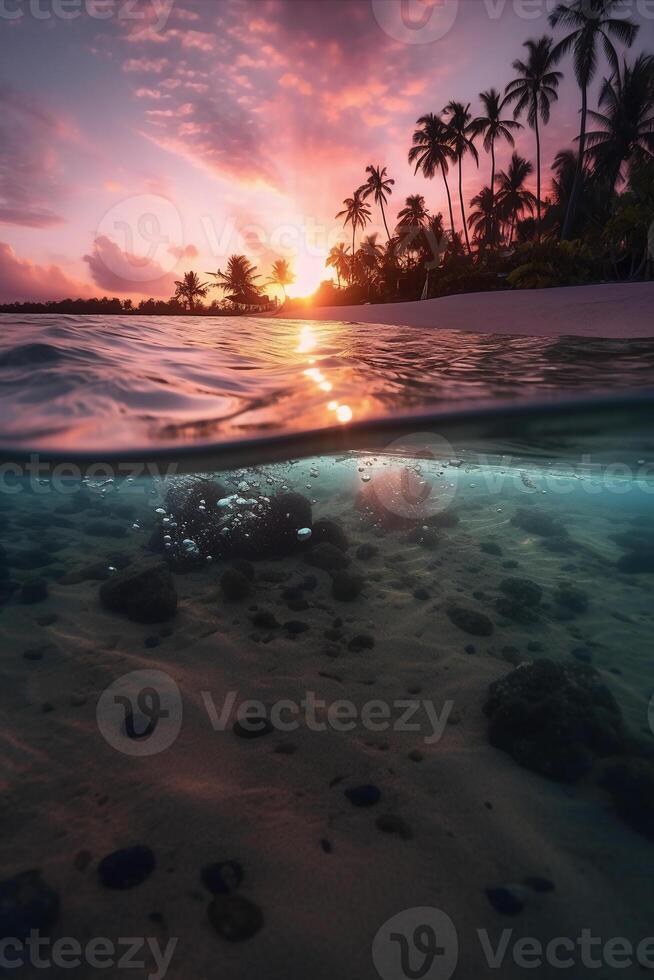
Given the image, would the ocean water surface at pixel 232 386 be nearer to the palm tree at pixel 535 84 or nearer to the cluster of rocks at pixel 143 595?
the cluster of rocks at pixel 143 595

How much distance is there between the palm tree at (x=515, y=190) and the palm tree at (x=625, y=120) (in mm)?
12275

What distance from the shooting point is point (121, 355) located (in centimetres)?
674

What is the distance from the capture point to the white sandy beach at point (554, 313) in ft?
36.8

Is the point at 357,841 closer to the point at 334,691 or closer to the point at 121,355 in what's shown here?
the point at 334,691

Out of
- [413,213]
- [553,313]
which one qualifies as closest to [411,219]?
[413,213]

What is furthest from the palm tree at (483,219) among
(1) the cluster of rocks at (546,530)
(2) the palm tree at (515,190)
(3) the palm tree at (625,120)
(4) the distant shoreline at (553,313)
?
(1) the cluster of rocks at (546,530)

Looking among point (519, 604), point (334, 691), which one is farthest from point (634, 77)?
point (334, 691)

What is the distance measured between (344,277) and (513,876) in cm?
6695

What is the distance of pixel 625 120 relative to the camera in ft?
117

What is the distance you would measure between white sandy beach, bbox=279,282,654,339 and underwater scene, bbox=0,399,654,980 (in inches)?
151

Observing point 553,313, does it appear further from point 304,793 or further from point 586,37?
point 586,37

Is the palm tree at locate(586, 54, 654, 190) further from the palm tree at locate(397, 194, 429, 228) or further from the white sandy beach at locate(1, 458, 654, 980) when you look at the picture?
the white sandy beach at locate(1, 458, 654, 980)

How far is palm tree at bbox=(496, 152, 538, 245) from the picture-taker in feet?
161

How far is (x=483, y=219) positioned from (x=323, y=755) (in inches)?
2501
